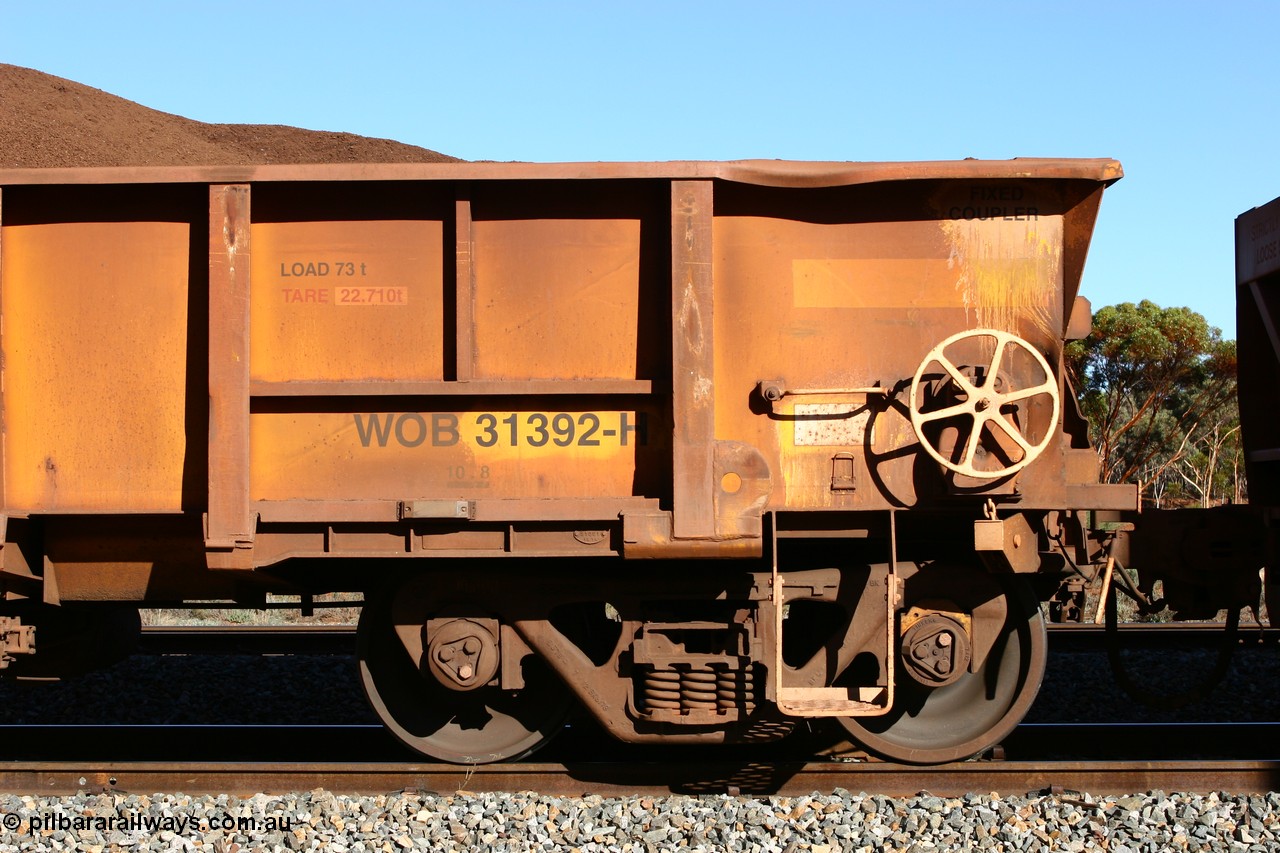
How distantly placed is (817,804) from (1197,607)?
253cm

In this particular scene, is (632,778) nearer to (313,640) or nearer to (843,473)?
(843,473)

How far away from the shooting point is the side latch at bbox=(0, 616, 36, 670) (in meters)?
5.65

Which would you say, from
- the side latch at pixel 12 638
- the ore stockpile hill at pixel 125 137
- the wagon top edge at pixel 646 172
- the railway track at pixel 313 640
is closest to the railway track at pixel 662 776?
the side latch at pixel 12 638

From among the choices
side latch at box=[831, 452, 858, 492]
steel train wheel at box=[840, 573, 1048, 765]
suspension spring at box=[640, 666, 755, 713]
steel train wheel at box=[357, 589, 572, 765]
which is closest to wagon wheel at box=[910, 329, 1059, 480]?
side latch at box=[831, 452, 858, 492]

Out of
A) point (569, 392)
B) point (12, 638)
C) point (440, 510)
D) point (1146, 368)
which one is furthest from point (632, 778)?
point (1146, 368)

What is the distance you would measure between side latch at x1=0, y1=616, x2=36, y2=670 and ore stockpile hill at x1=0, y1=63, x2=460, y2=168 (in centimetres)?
3055

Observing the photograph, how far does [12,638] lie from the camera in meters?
5.69

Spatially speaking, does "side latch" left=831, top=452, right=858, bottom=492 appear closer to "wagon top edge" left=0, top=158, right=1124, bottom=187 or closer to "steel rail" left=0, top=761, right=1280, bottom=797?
"wagon top edge" left=0, top=158, right=1124, bottom=187

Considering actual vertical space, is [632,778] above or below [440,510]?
below

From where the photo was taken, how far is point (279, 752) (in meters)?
6.45

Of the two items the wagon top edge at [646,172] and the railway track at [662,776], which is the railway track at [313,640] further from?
the wagon top edge at [646,172]

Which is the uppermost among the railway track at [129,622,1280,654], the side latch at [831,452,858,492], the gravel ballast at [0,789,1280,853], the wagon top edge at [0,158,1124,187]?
the wagon top edge at [0,158,1124,187]

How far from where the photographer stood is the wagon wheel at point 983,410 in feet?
16.6

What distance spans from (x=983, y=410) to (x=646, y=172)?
79.7 inches
